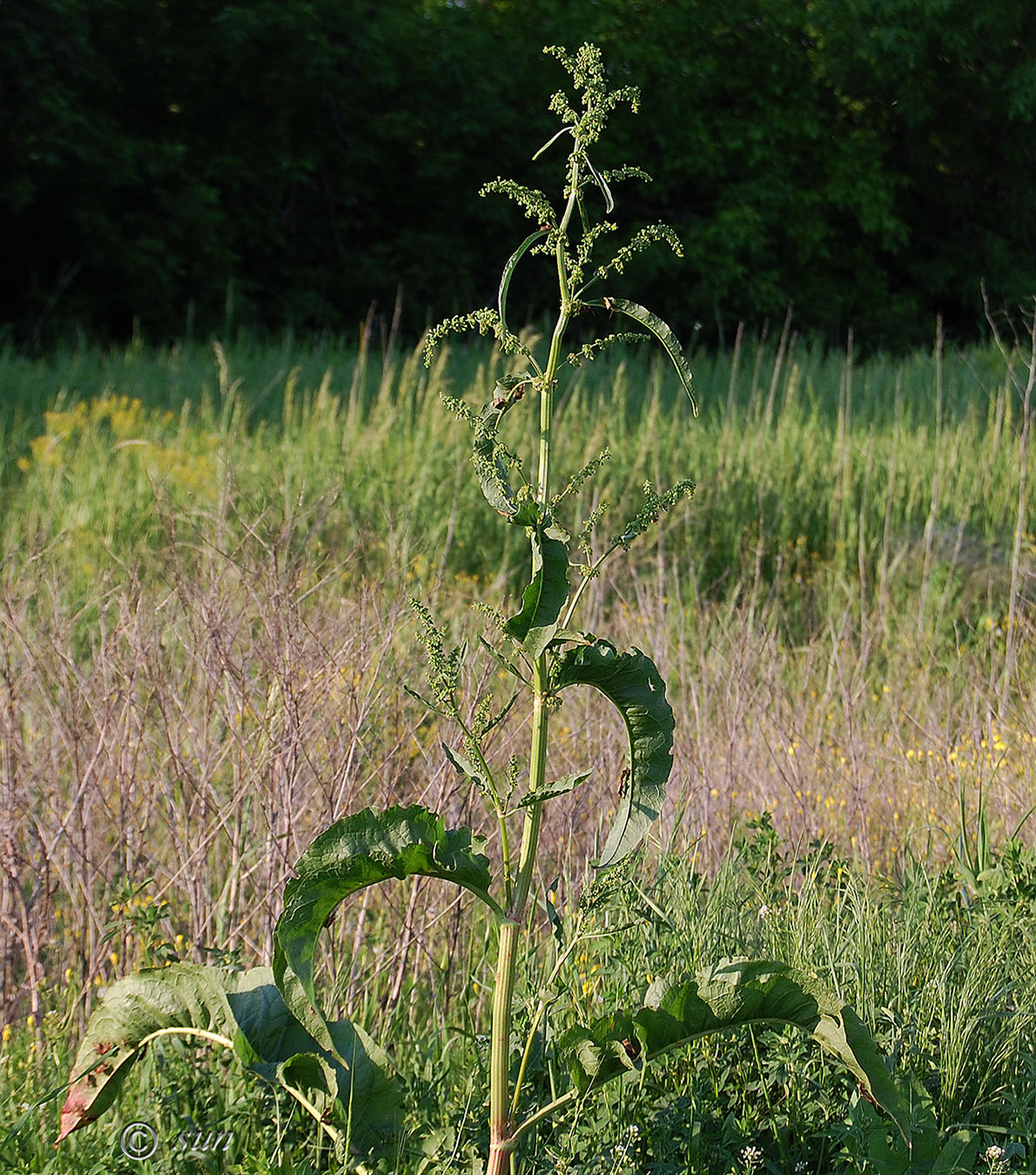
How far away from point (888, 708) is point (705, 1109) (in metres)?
2.18

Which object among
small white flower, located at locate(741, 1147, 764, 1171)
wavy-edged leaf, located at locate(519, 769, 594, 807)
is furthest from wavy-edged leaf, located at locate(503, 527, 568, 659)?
small white flower, located at locate(741, 1147, 764, 1171)

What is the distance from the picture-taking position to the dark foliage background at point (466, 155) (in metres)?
14.4

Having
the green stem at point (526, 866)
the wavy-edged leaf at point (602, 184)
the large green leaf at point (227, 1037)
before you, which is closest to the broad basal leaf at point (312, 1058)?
the large green leaf at point (227, 1037)

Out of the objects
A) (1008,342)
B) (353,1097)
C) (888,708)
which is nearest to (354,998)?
(353,1097)

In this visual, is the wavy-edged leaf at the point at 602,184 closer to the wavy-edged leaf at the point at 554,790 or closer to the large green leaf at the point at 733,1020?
the wavy-edged leaf at the point at 554,790

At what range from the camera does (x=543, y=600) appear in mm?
1313

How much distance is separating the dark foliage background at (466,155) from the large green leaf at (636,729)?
467 inches

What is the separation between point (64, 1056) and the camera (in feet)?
6.96

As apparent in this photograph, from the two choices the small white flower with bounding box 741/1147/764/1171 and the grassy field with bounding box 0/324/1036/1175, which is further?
the grassy field with bounding box 0/324/1036/1175

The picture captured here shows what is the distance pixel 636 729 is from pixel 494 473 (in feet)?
1.08

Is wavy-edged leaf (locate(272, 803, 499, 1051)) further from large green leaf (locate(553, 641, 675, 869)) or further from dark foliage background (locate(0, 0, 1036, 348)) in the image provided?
dark foliage background (locate(0, 0, 1036, 348))

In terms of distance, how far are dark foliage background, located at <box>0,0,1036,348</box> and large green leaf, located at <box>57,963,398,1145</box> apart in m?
11.6

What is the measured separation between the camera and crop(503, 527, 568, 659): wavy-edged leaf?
1306 millimetres

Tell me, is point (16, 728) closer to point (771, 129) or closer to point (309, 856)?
point (309, 856)
